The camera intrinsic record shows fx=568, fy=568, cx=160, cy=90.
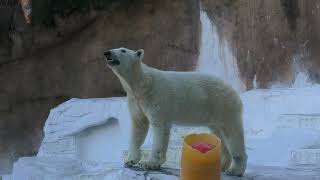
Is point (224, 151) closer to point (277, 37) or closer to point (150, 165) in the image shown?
point (150, 165)

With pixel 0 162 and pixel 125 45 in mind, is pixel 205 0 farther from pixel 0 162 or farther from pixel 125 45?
pixel 0 162

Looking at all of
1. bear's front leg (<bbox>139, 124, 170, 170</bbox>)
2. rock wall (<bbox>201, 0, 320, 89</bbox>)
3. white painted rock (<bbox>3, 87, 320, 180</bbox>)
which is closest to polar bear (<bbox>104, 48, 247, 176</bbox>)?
bear's front leg (<bbox>139, 124, 170, 170</bbox>)

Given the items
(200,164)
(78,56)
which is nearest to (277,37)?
(78,56)

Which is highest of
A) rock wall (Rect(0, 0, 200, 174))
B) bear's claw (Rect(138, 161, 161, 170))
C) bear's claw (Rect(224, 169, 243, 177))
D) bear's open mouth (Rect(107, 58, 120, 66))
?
rock wall (Rect(0, 0, 200, 174))

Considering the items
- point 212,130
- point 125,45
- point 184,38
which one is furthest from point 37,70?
point 212,130

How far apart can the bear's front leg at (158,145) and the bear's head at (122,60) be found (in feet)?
0.90

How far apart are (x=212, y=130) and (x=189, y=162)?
131 cm

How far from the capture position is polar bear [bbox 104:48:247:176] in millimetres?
2473

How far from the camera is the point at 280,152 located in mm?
5410

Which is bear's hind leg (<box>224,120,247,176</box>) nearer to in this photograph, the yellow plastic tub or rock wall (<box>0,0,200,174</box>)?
the yellow plastic tub

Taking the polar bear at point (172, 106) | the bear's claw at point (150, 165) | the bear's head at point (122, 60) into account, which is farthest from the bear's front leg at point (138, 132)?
the bear's head at point (122, 60)

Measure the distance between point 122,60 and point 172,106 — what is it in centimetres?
30

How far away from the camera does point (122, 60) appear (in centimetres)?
240

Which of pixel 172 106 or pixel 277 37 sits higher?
pixel 277 37
